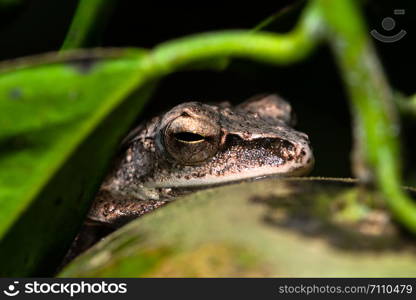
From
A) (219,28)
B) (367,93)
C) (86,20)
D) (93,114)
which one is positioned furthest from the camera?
(219,28)

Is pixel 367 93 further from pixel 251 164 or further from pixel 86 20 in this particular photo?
pixel 251 164

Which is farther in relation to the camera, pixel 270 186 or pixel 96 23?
pixel 96 23

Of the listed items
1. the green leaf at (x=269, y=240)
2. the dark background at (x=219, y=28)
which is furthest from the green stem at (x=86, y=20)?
the green leaf at (x=269, y=240)

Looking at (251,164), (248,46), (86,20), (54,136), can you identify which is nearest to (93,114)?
(54,136)

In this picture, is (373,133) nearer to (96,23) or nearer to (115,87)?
(115,87)

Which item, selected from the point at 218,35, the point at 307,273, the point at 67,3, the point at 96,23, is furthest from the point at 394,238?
the point at 67,3

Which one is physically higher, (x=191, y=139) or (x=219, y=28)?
(x=219, y=28)
